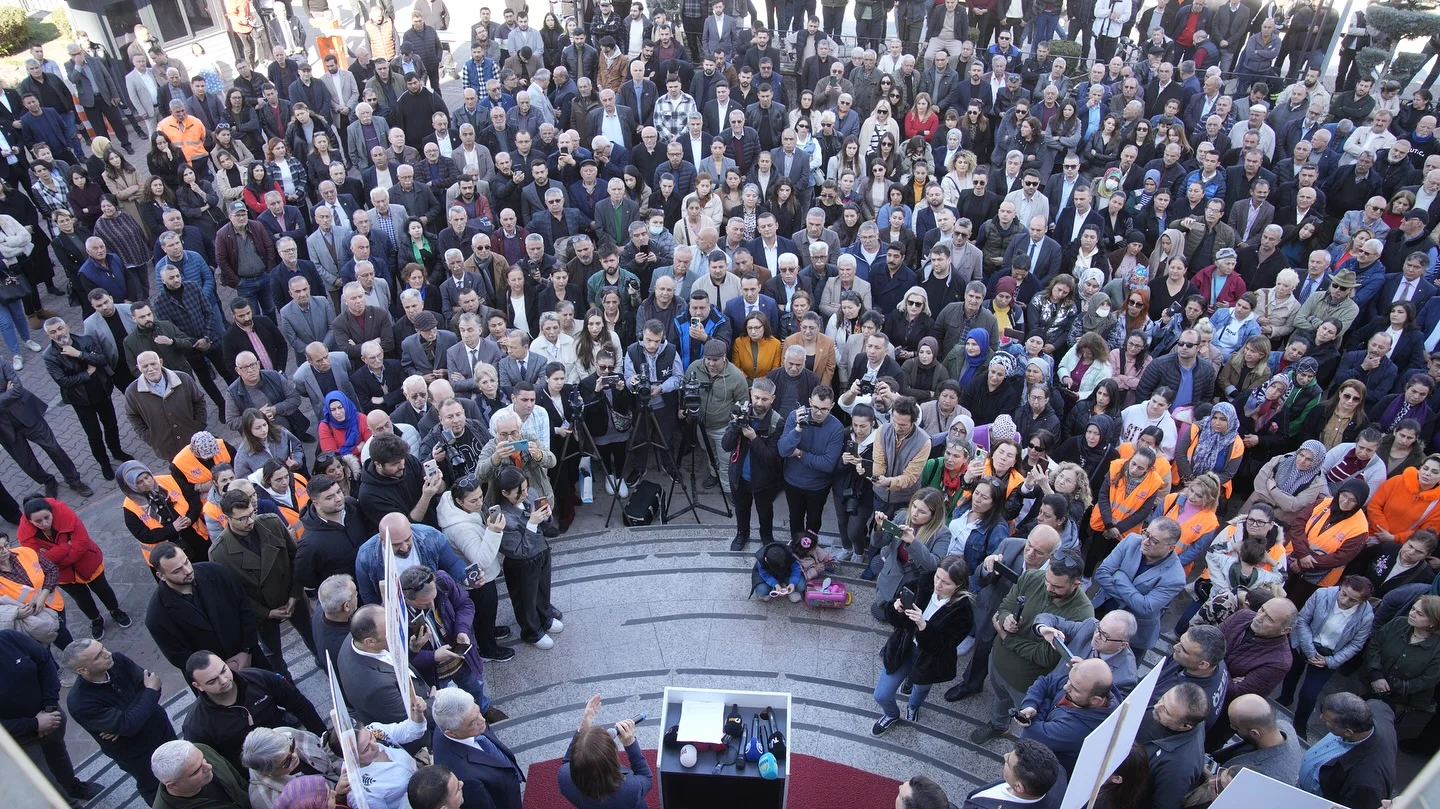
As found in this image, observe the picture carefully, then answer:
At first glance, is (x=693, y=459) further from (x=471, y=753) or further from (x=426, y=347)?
(x=471, y=753)

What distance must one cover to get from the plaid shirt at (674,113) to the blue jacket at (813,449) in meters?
5.81

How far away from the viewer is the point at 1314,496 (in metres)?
6.48

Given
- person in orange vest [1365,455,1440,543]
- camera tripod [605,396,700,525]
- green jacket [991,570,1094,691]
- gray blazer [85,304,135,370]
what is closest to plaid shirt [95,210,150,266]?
gray blazer [85,304,135,370]

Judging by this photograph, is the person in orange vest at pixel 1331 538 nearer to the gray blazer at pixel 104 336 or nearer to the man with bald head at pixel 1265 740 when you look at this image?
the man with bald head at pixel 1265 740

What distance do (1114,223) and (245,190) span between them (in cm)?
950

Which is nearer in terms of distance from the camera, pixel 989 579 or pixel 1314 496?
pixel 989 579

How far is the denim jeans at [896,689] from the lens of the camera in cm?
556

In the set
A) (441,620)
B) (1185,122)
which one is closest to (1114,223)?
(1185,122)

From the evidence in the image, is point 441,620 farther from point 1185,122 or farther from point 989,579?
point 1185,122

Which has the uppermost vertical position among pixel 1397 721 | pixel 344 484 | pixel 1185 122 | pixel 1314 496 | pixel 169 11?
pixel 169 11

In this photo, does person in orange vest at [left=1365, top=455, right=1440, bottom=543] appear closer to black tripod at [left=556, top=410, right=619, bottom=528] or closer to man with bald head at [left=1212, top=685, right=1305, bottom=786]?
man with bald head at [left=1212, top=685, right=1305, bottom=786]

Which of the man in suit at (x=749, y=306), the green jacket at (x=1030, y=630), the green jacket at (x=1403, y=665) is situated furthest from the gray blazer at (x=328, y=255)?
the green jacket at (x=1403, y=665)

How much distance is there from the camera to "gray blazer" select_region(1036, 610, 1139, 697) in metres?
4.94

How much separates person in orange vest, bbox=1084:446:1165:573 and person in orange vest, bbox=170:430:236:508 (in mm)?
6446
